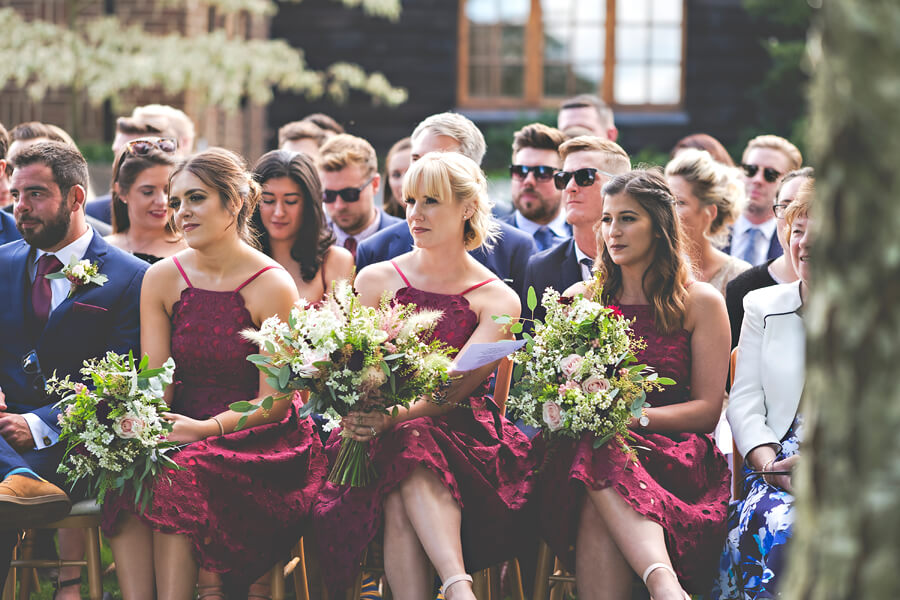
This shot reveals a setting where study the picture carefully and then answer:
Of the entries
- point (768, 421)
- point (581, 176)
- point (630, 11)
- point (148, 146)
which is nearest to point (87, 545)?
point (148, 146)

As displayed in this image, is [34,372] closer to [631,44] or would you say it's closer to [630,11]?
[631,44]

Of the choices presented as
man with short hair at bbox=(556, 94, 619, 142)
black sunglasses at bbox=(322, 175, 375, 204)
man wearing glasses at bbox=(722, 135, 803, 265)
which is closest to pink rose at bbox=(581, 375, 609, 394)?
black sunglasses at bbox=(322, 175, 375, 204)

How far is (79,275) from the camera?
4.12 metres

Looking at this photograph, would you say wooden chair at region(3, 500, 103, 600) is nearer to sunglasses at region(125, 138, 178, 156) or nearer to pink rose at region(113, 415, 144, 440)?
pink rose at region(113, 415, 144, 440)

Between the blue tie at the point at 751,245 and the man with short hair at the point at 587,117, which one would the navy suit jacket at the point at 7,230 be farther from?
the blue tie at the point at 751,245

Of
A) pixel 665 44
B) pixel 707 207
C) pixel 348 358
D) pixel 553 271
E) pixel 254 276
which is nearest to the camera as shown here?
pixel 348 358

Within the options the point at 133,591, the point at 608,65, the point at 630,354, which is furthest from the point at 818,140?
the point at 608,65

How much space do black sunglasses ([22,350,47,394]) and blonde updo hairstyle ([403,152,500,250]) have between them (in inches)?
65.8

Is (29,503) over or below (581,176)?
below

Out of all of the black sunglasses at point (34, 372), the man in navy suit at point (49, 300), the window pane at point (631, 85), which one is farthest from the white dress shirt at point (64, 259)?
the window pane at point (631, 85)

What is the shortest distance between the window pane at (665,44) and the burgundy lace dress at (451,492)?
10490 millimetres

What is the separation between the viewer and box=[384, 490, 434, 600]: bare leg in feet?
11.7

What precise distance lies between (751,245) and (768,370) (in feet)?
8.39

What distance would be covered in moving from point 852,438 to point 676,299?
8.62 feet
